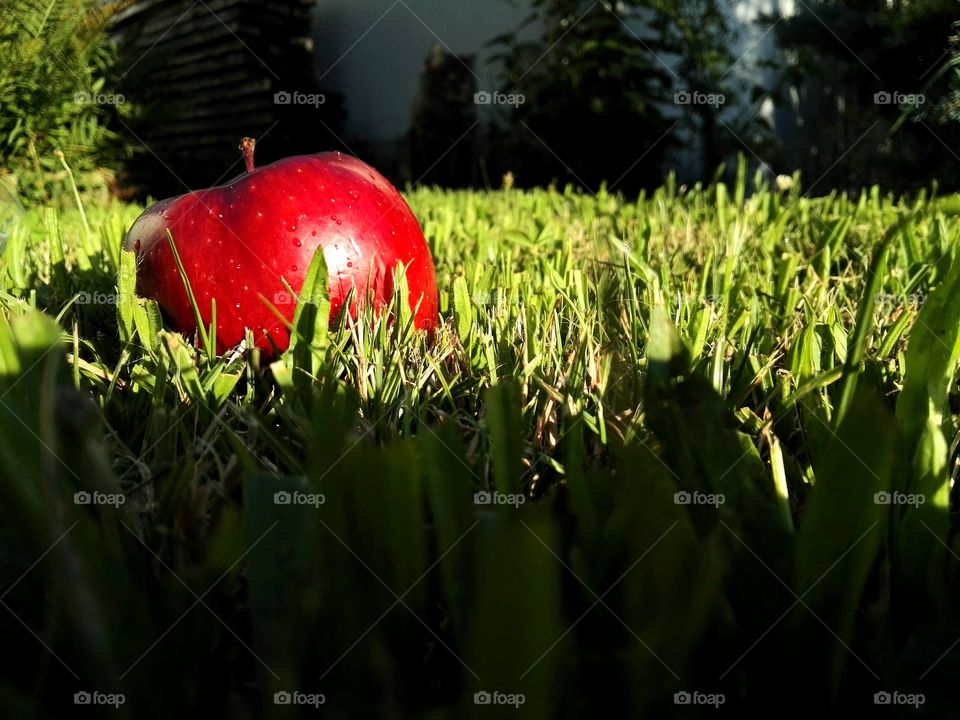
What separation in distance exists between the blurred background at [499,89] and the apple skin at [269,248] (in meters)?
2.76

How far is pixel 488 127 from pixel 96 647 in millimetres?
8391

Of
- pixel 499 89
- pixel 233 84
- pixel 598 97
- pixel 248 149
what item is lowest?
pixel 248 149

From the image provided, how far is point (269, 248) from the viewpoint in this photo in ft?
4.22

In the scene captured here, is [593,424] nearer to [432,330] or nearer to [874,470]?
[874,470]

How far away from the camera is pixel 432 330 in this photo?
1.43m

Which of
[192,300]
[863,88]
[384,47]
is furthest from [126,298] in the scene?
[384,47]

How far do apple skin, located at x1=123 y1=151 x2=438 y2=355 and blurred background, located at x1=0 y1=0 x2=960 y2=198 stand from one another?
2.76m

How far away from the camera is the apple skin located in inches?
50.5

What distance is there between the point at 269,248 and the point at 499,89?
7255 millimetres

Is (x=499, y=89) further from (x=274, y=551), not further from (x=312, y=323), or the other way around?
(x=274, y=551)

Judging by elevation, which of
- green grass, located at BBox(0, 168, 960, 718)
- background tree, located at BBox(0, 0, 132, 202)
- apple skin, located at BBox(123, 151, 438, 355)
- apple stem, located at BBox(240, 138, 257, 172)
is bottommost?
green grass, located at BBox(0, 168, 960, 718)

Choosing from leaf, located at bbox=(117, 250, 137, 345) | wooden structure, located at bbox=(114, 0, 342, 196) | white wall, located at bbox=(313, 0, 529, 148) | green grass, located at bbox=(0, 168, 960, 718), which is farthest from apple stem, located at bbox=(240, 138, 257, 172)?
white wall, located at bbox=(313, 0, 529, 148)

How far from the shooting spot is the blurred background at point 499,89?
5.18 m

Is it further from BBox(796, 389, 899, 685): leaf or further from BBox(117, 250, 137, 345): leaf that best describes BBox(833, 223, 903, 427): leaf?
BBox(117, 250, 137, 345): leaf
